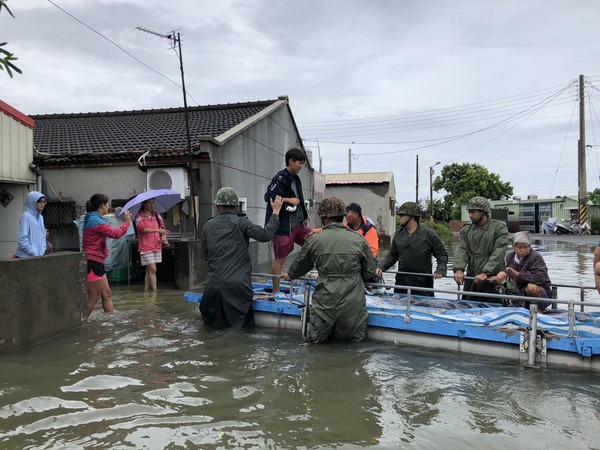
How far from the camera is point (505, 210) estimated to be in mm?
42156

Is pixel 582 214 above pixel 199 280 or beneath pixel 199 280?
above

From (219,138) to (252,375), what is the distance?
346 inches

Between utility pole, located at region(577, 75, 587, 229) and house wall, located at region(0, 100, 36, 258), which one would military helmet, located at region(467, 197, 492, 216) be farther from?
utility pole, located at region(577, 75, 587, 229)

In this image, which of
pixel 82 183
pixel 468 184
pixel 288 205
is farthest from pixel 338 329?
pixel 468 184

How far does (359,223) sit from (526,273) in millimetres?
2517

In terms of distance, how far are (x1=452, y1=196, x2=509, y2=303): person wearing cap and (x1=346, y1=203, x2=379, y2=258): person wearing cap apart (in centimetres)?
131

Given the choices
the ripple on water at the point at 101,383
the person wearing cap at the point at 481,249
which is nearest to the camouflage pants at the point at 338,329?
the person wearing cap at the point at 481,249

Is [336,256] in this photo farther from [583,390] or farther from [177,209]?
[177,209]

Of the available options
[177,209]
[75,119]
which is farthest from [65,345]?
[75,119]

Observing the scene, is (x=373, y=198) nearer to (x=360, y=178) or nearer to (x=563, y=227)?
(x=360, y=178)

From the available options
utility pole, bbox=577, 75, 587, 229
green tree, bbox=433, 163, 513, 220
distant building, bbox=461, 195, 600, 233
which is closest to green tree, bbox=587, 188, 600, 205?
distant building, bbox=461, 195, 600, 233

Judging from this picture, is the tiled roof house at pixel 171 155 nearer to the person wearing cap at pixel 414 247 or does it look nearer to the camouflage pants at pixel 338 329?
the person wearing cap at pixel 414 247

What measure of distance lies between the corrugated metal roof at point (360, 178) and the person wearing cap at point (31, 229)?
2466 centimetres

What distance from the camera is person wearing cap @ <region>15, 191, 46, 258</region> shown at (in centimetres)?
714
